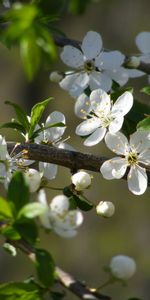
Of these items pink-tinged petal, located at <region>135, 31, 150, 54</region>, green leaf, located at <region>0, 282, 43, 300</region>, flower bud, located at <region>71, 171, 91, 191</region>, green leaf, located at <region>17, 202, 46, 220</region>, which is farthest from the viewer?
pink-tinged petal, located at <region>135, 31, 150, 54</region>

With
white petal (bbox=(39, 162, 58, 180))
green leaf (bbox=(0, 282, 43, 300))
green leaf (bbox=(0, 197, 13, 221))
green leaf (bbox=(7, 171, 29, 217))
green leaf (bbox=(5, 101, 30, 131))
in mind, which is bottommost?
green leaf (bbox=(0, 282, 43, 300))

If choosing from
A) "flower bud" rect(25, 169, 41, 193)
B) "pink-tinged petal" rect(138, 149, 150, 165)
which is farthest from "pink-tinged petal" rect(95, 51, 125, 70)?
"flower bud" rect(25, 169, 41, 193)

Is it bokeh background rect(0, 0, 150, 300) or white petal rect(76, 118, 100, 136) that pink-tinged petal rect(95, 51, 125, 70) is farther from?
bokeh background rect(0, 0, 150, 300)

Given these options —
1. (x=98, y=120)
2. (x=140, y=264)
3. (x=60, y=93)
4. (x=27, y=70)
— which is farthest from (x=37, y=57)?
(x=60, y=93)

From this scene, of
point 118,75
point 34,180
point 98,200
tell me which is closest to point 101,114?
point 118,75

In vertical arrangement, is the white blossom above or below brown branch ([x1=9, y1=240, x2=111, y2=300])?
above

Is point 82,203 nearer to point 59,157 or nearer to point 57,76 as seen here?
point 59,157
